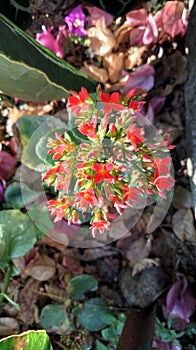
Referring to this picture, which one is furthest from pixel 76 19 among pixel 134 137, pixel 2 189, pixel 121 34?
pixel 134 137

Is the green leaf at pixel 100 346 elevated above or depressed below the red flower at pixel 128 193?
below

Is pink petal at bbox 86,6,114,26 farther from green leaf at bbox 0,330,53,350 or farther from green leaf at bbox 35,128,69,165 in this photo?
green leaf at bbox 0,330,53,350

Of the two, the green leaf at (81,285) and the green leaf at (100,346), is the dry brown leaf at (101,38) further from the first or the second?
the green leaf at (100,346)

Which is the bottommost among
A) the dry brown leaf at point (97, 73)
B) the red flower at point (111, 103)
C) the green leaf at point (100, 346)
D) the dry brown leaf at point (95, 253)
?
the green leaf at point (100, 346)

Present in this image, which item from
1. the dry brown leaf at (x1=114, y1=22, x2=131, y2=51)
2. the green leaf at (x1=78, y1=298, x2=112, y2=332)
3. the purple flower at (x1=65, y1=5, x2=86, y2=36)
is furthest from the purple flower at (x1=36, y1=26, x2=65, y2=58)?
the green leaf at (x1=78, y1=298, x2=112, y2=332)

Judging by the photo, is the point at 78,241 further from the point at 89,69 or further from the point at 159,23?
the point at 159,23

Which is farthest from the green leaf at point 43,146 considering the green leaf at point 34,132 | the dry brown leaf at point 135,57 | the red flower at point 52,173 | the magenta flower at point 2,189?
the dry brown leaf at point 135,57

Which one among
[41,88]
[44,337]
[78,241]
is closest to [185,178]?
[78,241]
